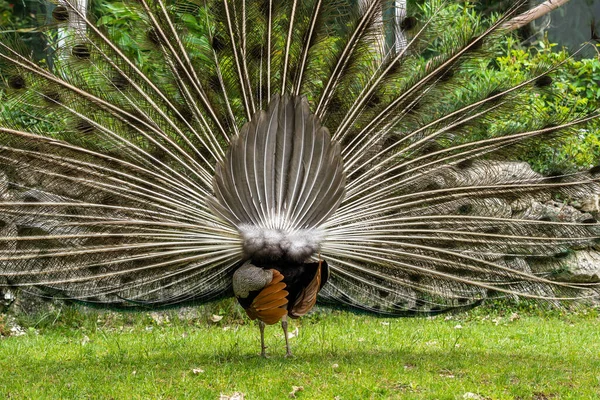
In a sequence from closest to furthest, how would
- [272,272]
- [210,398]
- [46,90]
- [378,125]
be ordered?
[210,398], [272,272], [46,90], [378,125]

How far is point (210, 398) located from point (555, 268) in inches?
123

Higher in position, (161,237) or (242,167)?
(242,167)

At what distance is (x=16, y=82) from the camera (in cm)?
629

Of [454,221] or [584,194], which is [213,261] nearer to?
[454,221]

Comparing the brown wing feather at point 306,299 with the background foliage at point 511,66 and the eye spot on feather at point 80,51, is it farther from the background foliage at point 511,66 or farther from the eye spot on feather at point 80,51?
the eye spot on feather at point 80,51

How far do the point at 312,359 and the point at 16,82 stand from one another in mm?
3245

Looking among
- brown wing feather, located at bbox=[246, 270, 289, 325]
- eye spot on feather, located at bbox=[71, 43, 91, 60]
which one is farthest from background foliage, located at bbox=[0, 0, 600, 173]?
brown wing feather, located at bbox=[246, 270, 289, 325]

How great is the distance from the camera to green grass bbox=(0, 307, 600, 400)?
562 cm

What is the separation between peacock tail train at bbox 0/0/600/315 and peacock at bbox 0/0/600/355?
0.05ft

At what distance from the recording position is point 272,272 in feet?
19.5

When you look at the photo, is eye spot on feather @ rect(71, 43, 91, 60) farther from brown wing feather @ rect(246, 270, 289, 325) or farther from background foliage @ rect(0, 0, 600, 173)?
brown wing feather @ rect(246, 270, 289, 325)

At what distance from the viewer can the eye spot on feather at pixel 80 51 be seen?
639 cm

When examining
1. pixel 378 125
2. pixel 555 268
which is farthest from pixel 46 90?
pixel 555 268

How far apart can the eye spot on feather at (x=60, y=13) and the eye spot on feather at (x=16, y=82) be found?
552mm
